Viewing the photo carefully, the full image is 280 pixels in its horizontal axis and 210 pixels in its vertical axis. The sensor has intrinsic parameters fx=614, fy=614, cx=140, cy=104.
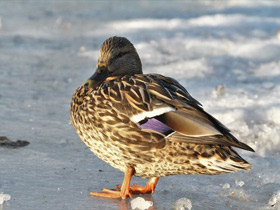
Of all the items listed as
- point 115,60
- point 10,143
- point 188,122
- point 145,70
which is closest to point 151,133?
point 188,122

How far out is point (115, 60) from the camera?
14.5ft

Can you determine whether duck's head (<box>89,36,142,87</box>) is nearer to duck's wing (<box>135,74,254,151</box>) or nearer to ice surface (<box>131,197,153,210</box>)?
duck's wing (<box>135,74,254,151</box>)

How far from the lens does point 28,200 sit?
3592mm

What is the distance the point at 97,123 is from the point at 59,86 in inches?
110

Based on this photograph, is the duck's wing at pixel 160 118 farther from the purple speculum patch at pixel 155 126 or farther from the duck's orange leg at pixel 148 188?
the duck's orange leg at pixel 148 188

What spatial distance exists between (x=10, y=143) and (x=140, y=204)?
147 cm

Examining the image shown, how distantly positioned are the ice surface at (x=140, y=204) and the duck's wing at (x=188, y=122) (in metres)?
0.40

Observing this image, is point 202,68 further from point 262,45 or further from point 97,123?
point 97,123

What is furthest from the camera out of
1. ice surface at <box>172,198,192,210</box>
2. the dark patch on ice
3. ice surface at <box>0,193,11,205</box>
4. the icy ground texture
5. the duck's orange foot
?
the dark patch on ice

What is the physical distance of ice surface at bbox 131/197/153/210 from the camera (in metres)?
3.58

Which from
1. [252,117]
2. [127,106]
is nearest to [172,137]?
[127,106]

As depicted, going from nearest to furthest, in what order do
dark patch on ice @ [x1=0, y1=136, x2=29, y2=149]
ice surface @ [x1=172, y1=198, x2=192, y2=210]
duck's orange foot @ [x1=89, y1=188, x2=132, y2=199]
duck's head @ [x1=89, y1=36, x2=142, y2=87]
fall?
ice surface @ [x1=172, y1=198, x2=192, y2=210] → duck's orange foot @ [x1=89, y1=188, x2=132, y2=199] → duck's head @ [x1=89, y1=36, x2=142, y2=87] → dark patch on ice @ [x1=0, y1=136, x2=29, y2=149]

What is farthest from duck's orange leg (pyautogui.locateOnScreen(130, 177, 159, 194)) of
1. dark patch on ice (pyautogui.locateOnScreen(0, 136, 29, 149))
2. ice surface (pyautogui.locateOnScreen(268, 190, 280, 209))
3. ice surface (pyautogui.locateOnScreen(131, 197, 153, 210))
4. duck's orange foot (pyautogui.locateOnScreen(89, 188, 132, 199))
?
dark patch on ice (pyautogui.locateOnScreen(0, 136, 29, 149))

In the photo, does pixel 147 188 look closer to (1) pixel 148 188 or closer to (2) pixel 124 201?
(1) pixel 148 188
